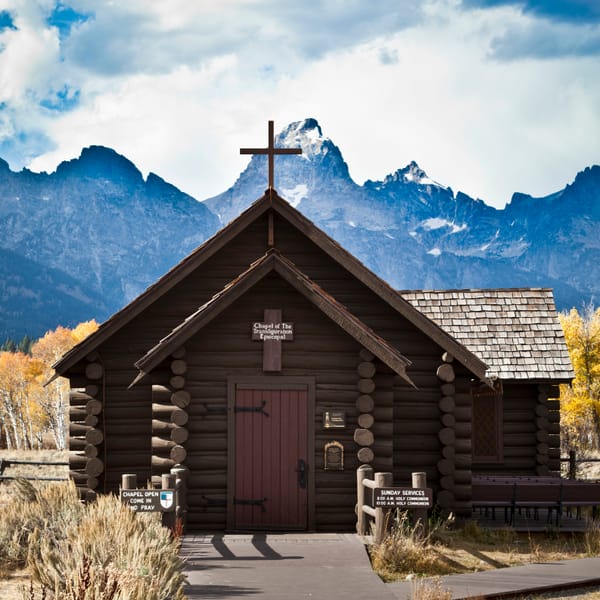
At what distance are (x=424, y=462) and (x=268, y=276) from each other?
467 centimetres

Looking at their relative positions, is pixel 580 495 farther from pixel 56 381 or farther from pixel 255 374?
pixel 56 381

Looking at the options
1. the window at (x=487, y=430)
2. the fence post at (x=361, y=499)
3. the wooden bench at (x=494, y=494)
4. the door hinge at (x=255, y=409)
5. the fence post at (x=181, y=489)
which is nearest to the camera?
the fence post at (x=361, y=499)

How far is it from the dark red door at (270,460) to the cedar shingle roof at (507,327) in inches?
266

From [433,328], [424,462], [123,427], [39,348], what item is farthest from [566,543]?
[39,348]

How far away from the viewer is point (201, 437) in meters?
15.0

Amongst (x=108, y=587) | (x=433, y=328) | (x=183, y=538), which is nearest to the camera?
(x=108, y=587)

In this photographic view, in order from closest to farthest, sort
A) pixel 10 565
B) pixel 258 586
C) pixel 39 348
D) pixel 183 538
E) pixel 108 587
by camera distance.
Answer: pixel 108 587, pixel 258 586, pixel 10 565, pixel 183 538, pixel 39 348

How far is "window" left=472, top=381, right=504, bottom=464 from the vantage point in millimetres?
20547

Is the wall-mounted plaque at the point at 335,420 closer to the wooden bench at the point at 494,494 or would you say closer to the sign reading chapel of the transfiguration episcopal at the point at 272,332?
the sign reading chapel of the transfiguration episcopal at the point at 272,332

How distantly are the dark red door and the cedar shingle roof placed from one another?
6767mm

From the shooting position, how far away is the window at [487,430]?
2055 cm

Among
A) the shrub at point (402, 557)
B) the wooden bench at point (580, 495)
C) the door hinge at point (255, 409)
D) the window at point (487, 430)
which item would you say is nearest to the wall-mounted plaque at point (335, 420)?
the door hinge at point (255, 409)

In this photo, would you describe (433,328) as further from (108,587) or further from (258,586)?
(108,587)

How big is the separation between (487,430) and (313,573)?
410 inches
